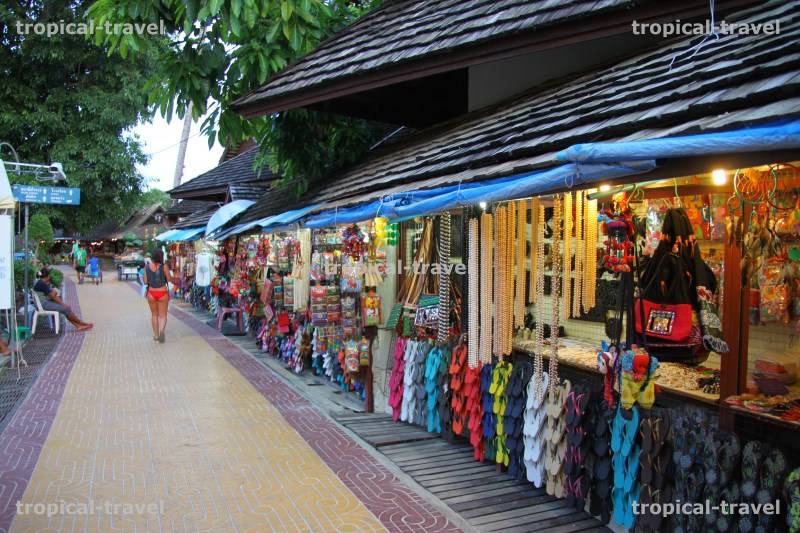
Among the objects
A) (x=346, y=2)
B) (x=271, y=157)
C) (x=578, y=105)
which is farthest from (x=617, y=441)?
(x=346, y=2)

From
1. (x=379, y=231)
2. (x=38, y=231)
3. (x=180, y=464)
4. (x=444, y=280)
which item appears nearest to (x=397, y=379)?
(x=444, y=280)

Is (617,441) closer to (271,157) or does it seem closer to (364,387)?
(364,387)

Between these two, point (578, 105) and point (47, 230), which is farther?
point (47, 230)

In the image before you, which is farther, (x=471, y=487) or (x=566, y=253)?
(x=471, y=487)

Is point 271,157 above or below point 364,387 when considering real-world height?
above

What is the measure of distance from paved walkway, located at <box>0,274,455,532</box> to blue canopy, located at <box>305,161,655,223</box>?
7.55 feet

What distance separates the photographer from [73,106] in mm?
21969

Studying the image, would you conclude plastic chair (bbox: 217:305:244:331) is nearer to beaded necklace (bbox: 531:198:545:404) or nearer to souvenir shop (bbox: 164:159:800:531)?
souvenir shop (bbox: 164:159:800:531)

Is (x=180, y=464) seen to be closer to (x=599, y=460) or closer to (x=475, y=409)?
(x=475, y=409)

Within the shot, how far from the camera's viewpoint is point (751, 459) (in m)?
3.39

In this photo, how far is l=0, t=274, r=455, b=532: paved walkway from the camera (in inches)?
174

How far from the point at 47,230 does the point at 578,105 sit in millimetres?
16090

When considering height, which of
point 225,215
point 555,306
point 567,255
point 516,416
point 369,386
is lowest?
point 369,386

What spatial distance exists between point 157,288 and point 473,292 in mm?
8899
